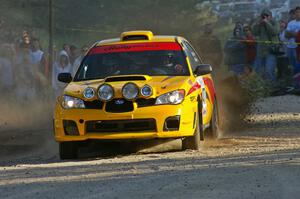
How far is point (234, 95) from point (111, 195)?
9177mm

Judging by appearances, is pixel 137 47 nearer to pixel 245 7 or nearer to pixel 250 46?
pixel 250 46

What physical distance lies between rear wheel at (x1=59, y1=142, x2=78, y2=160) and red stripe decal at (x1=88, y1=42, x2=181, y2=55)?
69.4 inches

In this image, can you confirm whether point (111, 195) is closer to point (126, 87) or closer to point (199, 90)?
point (126, 87)

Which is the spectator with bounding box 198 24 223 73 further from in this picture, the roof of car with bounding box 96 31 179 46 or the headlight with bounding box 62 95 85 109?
the headlight with bounding box 62 95 85 109

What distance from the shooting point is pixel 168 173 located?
869 cm

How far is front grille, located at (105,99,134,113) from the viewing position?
1055 centimetres

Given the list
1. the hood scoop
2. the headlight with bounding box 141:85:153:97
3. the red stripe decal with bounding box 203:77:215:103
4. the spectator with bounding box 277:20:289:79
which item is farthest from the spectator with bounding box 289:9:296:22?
the headlight with bounding box 141:85:153:97

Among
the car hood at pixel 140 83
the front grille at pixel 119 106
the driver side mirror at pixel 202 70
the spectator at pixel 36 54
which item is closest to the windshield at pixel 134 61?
the driver side mirror at pixel 202 70

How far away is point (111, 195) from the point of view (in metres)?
7.58

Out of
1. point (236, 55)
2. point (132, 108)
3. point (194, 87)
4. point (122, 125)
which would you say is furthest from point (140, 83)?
point (236, 55)

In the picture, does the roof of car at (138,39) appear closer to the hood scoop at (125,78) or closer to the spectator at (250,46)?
the hood scoop at (125,78)

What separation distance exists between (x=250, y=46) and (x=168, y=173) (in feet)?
43.4

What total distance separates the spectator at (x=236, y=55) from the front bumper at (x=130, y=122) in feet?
36.7

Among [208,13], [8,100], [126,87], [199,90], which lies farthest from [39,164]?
[208,13]
